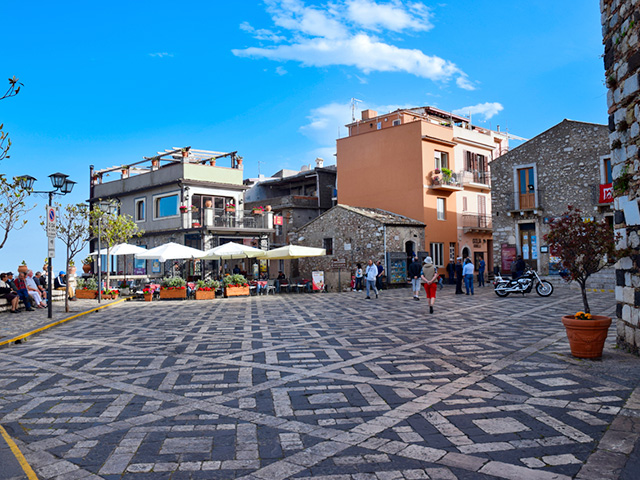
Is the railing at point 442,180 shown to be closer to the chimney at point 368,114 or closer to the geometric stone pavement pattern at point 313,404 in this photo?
the chimney at point 368,114

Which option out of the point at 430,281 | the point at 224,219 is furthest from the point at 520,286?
the point at 224,219

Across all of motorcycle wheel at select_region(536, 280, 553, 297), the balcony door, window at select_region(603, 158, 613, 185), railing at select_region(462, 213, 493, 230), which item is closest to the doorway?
the balcony door

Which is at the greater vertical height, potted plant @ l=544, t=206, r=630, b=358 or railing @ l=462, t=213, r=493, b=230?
railing @ l=462, t=213, r=493, b=230

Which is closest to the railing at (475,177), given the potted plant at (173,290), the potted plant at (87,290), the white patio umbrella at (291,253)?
the white patio umbrella at (291,253)

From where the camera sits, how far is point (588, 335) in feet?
21.6

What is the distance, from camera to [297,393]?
5355 mm

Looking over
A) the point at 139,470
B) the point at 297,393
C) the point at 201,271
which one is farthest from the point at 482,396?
the point at 201,271

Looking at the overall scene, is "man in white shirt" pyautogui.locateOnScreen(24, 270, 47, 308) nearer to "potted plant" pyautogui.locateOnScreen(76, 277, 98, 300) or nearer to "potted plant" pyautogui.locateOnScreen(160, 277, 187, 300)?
"potted plant" pyautogui.locateOnScreen(76, 277, 98, 300)

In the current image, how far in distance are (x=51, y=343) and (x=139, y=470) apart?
687cm

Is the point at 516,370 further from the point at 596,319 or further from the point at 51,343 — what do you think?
the point at 51,343

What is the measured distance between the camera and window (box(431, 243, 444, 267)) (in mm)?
29297

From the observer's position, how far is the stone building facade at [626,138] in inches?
258

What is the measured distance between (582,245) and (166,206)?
27.2 meters

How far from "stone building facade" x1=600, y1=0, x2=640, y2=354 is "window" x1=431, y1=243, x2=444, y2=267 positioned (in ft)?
72.7
